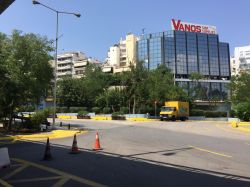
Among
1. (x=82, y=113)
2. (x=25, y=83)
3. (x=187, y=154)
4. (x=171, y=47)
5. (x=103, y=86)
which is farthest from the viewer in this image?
(x=171, y=47)

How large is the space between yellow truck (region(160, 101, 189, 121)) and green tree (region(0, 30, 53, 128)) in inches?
1070

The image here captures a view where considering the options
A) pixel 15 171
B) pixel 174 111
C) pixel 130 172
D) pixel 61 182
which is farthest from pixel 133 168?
pixel 174 111

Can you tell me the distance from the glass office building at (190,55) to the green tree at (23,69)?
10821cm

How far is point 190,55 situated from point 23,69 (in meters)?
122

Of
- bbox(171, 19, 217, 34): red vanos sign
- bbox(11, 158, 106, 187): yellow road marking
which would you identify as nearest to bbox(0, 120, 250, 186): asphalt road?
bbox(11, 158, 106, 187): yellow road marking

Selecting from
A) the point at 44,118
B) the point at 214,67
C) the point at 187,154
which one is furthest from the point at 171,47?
the point at 187,154

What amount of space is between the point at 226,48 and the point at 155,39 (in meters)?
35.7

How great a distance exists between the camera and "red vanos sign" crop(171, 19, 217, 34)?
5507 inches

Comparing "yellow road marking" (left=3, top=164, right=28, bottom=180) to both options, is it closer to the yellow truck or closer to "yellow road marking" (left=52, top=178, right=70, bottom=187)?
"yellow road marking" (left=52, top=178, right=70, bottom=187)

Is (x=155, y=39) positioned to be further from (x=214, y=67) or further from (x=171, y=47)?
(x=214, y=67)

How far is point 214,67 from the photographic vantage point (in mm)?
147625

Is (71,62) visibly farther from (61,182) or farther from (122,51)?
(61,182)

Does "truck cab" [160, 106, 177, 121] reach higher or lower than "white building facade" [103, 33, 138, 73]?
lower

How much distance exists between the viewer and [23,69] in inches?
1090
